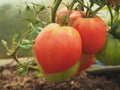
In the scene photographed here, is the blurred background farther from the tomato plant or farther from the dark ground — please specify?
the tomato plant

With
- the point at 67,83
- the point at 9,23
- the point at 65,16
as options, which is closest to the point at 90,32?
the point at 65,16

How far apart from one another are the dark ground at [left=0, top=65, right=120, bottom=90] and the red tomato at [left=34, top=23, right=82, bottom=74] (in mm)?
455

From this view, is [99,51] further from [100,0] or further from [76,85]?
[76,85]

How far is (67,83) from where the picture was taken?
0.93m

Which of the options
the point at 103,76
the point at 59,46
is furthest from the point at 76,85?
the point at 59,46

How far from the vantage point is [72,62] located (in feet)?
1.52

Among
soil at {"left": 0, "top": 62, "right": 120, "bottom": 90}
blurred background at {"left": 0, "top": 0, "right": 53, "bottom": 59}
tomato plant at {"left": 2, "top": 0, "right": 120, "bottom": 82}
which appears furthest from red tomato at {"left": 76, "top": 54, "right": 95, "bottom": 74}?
blurred background at {"left": 0, "top": 0, "right": 53, "bottom": 59}

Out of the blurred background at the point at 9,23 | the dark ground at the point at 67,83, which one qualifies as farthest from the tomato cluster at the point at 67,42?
the blurred background at the point at 9,23

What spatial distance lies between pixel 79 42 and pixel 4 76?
582 millimetres

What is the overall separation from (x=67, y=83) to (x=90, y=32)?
0.46 metres

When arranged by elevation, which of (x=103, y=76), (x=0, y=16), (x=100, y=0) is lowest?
(x=103, y=76)

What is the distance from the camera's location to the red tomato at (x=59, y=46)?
0.45m

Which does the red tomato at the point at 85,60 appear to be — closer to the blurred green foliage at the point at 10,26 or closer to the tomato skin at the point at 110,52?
the tomato skin at the point at 110,52

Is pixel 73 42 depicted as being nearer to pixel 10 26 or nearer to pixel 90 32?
pixel 90 32
